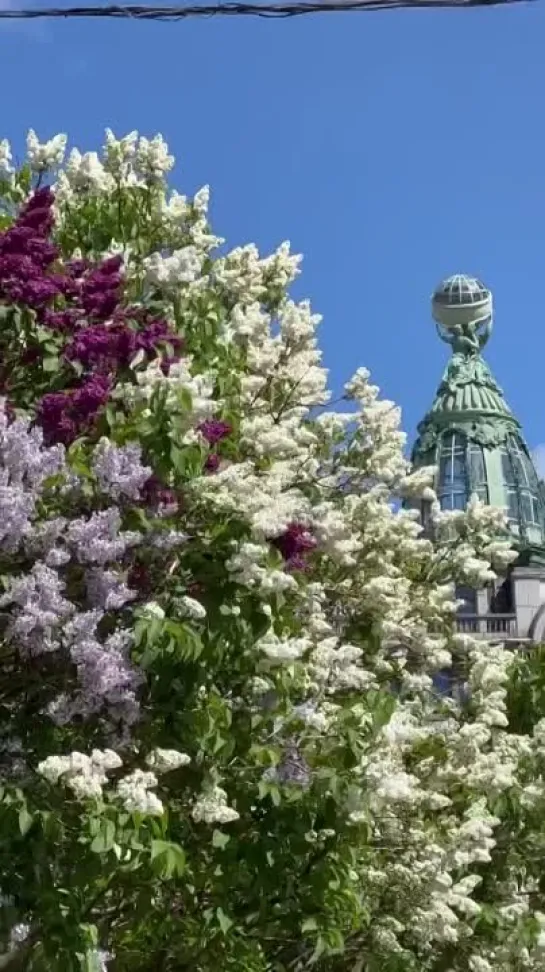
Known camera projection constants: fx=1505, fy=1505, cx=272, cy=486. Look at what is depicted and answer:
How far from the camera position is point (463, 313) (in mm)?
47562

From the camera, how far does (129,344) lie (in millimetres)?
7605

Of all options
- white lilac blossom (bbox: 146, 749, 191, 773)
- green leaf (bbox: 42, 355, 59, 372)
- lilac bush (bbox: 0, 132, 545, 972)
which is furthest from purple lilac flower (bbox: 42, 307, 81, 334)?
white lilac blossom (bbox: 146, 749, 191, 773)

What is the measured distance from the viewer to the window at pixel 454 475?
43.7 m

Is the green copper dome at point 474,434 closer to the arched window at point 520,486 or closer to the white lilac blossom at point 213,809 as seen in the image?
the arched window at point 520,486

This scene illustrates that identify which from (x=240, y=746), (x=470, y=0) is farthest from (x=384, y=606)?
(x=470, y=0)

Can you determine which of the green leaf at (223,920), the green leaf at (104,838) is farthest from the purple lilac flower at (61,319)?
the green leaf at (223,920)

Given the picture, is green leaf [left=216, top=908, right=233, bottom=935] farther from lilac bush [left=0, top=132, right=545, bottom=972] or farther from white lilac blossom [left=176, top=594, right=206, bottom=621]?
white lilac blossom [left=176, top=594, right=206, bottom=621]

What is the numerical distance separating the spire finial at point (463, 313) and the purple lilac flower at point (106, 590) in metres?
41.2

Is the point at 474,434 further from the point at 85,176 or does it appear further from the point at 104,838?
the point at 104,838

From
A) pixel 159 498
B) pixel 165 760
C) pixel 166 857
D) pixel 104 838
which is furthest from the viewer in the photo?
pixel 159 498

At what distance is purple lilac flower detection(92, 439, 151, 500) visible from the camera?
668 cm

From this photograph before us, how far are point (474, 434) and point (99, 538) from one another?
3872cm

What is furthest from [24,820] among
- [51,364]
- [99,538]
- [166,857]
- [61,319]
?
[61,319]

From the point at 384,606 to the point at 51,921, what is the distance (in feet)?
11.2
